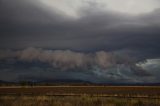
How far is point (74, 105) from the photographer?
30469mm

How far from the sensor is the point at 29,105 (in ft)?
99.8

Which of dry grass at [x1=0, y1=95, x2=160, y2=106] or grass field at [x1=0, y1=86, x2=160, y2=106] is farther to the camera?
grass field at [x1=0, y1=86, x2=160, y2=106]

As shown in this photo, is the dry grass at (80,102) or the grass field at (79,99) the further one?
the grass field at (79,99)

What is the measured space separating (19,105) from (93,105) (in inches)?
305

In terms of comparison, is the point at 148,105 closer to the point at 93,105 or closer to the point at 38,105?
the point at 93,105

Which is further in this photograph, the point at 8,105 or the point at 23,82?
the point at 23,82

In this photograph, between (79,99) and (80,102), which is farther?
(79,99)

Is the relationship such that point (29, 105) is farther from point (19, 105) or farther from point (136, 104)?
point (136, 104)

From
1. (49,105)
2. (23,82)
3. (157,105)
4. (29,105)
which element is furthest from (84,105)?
(23,82)

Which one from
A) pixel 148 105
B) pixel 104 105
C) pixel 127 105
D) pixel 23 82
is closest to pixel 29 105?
pixel 104 105

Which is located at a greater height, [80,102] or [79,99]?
[79,99]

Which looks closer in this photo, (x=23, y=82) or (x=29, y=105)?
(x=29, y=105)

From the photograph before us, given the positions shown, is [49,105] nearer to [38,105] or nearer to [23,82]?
[38,105]

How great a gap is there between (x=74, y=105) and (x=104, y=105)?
315cm
